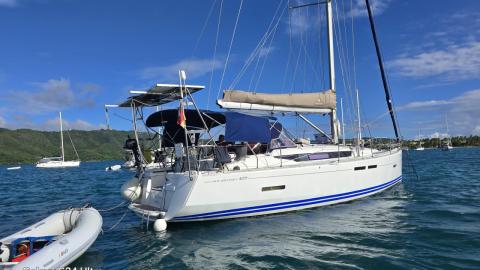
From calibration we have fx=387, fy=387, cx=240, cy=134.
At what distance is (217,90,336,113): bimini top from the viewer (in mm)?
13266

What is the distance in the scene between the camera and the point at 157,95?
11773 mm

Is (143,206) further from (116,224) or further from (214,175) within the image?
(214,175)

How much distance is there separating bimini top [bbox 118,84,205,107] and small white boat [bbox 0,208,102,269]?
147 inches

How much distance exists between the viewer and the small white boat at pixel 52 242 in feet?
21.0

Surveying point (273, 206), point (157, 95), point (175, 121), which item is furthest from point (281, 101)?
point (157, 95)

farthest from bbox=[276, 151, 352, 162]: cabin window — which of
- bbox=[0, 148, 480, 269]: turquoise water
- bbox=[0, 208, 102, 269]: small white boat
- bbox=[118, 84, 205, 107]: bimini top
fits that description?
bbox=[0, 208, 102, 269]: small white boat

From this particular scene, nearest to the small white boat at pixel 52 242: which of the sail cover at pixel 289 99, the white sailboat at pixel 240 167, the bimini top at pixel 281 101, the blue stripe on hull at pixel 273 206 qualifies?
the white sailboat at pixel 240 167

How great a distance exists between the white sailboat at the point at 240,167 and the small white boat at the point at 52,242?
199cm

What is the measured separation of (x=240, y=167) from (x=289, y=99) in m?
3.98

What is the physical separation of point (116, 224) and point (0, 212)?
680 cm

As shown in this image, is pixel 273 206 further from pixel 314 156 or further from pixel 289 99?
pixel 289 99

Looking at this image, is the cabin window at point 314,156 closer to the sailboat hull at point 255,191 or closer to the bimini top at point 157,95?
the sailboat hull at point 255,191

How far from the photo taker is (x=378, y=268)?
6.92 m

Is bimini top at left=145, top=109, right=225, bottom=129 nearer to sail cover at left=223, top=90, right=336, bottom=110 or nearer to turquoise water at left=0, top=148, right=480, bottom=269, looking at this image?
sail cover at left=223, top=90, right=336, bottom=110
